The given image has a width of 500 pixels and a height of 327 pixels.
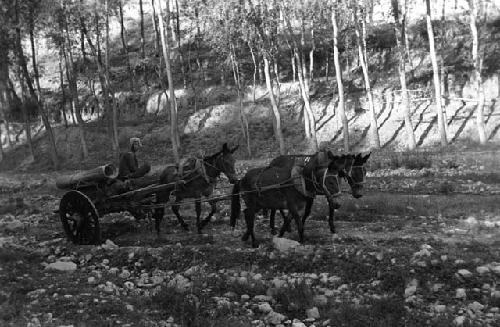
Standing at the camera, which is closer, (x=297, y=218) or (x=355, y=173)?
(x=297, y=218)

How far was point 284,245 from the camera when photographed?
10.9m

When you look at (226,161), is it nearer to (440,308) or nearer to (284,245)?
(284,245)

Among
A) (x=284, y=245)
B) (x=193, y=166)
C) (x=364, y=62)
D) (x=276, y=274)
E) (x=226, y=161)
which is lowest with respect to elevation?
(x=276, y=274)

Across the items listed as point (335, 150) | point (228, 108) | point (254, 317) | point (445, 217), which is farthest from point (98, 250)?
point (228, 108)

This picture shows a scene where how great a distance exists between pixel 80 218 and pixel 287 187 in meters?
5.98

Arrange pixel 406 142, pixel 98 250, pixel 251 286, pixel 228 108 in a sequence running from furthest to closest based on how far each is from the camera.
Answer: pixel 228 108 → pixel 406 142 → pixel 98 250 → pixel 251 286

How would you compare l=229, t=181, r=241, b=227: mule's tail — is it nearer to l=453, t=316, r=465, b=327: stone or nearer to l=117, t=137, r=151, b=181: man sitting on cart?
l=117, t=137, r=151, b=181: man sitting on cart

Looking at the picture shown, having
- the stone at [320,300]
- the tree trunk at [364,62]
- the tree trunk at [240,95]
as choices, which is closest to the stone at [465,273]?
the stone at [320,300]

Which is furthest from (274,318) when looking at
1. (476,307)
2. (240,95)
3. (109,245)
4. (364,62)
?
(240,95)

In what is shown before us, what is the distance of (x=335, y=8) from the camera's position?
1330 inches

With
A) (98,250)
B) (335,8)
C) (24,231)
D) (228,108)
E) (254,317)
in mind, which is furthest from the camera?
(228,108)

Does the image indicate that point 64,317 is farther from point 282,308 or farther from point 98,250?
point 98,250

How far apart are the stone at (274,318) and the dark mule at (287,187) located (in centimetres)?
411

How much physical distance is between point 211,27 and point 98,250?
104 ft
